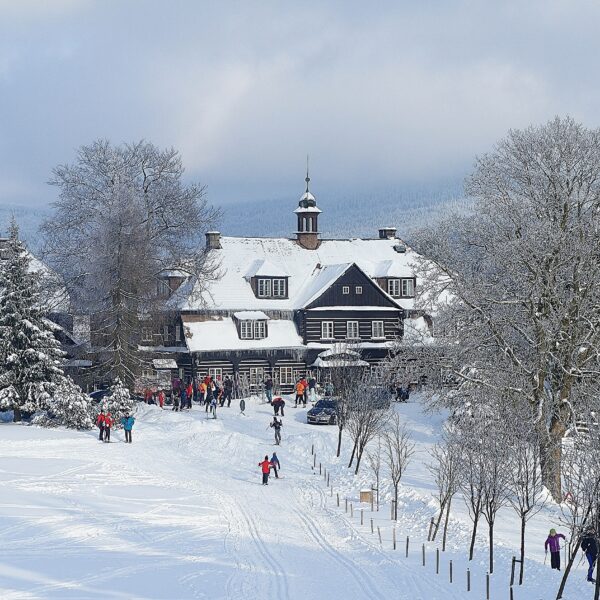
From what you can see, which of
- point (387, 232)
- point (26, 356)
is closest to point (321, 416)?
→ point (26, 356)

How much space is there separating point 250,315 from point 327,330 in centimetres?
498

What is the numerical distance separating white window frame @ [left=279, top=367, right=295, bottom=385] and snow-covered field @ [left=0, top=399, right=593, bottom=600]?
15095 mm

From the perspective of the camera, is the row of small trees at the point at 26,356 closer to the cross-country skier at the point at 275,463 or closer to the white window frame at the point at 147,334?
the white window frame at the point at 147,334

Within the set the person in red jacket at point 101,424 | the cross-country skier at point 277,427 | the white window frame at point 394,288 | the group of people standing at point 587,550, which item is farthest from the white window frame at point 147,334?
the group of people standing at point 587,550

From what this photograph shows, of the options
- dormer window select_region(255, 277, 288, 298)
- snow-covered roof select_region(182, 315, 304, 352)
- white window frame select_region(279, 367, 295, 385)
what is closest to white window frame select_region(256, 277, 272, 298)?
dormer window select_region(255, 277, 288, 298)

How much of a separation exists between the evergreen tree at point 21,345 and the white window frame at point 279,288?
1824cm

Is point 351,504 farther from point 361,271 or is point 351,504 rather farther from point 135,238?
point 361,271

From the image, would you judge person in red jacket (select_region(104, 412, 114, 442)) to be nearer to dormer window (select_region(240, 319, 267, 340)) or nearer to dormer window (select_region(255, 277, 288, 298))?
dormer window (select_region(240, 319, 267, 340))

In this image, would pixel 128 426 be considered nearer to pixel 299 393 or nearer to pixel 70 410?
pixel 70 410

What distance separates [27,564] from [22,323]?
21.7 metres

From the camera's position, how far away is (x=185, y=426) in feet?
130

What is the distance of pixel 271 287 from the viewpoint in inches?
2207

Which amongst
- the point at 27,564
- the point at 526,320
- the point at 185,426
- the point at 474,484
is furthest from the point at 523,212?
the point at 27,564

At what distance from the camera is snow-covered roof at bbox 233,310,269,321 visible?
175 feet
